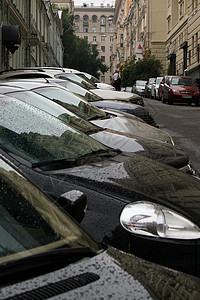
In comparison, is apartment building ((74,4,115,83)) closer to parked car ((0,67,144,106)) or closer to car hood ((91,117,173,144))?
parked car ((0,67,144,106))

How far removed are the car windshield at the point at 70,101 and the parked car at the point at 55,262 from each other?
438 cm

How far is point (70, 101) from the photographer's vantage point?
673 cm

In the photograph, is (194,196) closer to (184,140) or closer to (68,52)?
(184,140)

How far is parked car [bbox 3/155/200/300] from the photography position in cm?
167

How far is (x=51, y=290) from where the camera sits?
1.64m

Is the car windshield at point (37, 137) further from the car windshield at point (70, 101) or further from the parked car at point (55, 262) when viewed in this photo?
the car windshield at point (70, 101)

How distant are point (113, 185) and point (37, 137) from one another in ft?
2.79

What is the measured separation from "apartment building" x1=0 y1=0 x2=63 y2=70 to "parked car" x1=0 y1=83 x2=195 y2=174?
1555 centimetres

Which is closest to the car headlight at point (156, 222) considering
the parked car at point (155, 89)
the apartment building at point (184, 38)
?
the parked car at point (155, 89)

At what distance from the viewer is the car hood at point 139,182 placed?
3.30 metres

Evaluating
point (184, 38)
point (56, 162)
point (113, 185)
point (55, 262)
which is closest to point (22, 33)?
point (184, 38)

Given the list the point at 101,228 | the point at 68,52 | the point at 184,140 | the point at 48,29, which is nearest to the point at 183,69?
the point at 48,29

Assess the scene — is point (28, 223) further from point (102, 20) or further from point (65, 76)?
point (102, 20)

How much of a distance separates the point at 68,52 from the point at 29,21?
46116 mm
